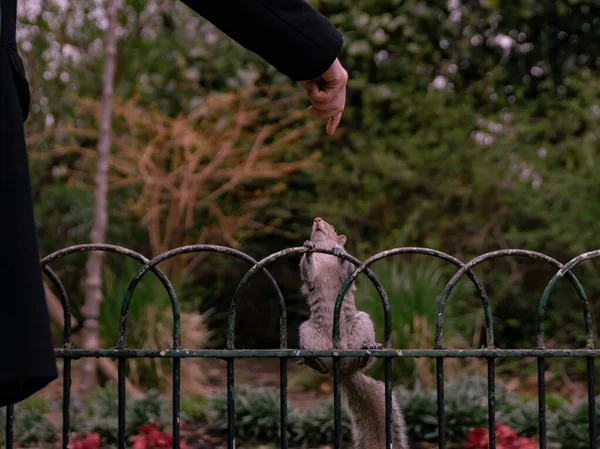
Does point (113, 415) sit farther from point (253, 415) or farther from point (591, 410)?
point (591, 410)

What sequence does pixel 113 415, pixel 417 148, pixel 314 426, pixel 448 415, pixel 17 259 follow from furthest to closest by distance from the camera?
pixel 417 148 < pixel 113 415 < pixel 448 415 < pixel 314 426 < pixel 17 259

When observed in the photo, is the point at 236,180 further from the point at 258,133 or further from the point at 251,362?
→ the point at 251,362

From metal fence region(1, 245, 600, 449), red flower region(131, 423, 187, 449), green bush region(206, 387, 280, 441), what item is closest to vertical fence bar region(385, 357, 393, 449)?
metal fence region(1, 245, 600, 449)

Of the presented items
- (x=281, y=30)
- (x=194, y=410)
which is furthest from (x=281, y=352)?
(x=194, y=410)

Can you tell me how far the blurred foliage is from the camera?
696 cm

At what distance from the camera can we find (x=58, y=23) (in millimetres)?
8508

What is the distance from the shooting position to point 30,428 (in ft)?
14.1

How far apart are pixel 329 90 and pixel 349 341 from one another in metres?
0.78

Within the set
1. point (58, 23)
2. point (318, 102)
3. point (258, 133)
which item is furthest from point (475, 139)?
point (318, 102)

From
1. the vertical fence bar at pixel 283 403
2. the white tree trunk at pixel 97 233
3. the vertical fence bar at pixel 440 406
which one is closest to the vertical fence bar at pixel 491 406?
the vertical fence bar at pixel 440 406

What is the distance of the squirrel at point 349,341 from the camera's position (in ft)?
6.98

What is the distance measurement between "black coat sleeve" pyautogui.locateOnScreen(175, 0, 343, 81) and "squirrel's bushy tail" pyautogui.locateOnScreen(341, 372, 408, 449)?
101cm

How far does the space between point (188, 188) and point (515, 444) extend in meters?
4.47

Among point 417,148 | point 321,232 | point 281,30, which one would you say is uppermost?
point 417,148
